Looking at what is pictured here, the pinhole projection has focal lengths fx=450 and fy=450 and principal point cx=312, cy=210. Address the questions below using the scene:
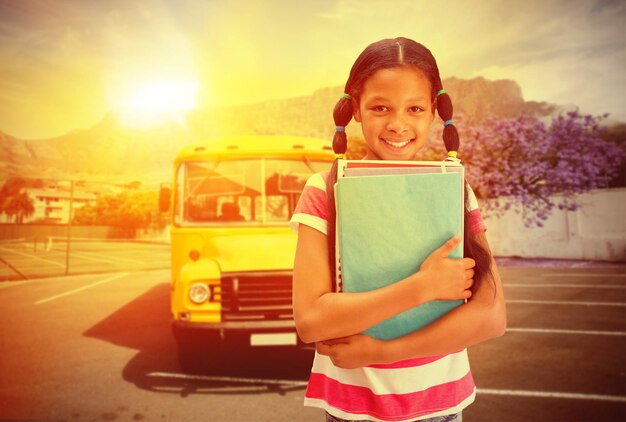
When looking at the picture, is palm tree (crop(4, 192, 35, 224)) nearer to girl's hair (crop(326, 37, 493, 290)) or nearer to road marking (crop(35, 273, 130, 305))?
road marking (crop(35, 273, 130, 305))

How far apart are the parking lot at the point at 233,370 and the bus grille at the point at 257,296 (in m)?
0.32

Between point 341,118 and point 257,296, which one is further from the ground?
point 341,118

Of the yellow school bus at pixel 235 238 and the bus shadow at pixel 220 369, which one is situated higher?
the yellow school bus at pixel 235 238

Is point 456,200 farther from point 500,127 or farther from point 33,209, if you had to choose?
point 500,127

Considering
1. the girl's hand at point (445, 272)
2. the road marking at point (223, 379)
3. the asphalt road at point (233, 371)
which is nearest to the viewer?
the girl's hand at point (445, 272)

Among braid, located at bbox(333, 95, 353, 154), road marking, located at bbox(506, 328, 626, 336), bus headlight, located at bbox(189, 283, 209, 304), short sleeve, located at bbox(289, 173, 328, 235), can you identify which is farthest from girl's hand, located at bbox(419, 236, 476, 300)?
road marking, located at bbox(506, 328, 626, 336)

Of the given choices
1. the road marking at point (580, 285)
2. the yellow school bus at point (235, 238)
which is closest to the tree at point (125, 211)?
the yellow school bus at point (235, 238)

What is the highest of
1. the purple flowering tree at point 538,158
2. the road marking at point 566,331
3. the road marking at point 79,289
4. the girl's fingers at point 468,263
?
the purple flowering tree at point 538,158

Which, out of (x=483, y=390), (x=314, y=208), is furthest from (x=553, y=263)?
(x=314, y=208)

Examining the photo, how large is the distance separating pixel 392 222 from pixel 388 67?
0.41 m

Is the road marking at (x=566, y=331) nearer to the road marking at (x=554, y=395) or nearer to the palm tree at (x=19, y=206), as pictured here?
the road marking at (x=554, y=395)

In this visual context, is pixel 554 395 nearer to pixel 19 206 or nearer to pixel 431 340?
pixel 431 340

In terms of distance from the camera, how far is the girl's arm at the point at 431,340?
90 cm

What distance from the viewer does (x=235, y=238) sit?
163 inches
